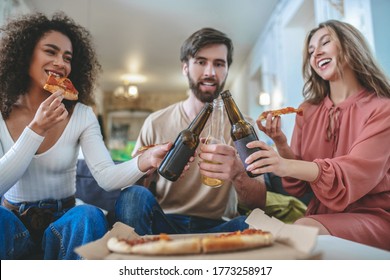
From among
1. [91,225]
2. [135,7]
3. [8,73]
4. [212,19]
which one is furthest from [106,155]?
[212,19]

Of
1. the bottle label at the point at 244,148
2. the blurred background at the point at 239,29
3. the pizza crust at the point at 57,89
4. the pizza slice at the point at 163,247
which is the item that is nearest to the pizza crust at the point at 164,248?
the pizza slice at the point at 163,247

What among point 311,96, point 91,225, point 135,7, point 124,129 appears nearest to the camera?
point 91,225

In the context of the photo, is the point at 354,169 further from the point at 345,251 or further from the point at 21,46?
the point at 21,46

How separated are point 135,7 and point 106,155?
177 centimetres

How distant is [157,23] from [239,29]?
0.78 m

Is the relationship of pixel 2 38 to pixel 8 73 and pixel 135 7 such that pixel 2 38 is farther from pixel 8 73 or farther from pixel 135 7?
pixel 135 7

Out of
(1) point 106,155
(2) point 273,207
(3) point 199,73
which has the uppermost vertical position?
(3) point 199,73

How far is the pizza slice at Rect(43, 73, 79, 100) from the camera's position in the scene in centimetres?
75

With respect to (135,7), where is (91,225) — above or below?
below

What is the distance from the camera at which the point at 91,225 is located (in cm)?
60

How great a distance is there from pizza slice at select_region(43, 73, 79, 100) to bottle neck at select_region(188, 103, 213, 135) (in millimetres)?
345

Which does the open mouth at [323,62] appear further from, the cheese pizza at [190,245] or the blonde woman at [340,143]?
the cheese pizza at [190,245]

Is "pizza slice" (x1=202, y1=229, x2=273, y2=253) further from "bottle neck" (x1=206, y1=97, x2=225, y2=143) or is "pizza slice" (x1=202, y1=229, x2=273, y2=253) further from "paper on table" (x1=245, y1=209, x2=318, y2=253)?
"bottle neck" (x1=206, y1=97, x2=225, y2=143)

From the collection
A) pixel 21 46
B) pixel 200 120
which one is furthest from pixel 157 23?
pixel 200 120
